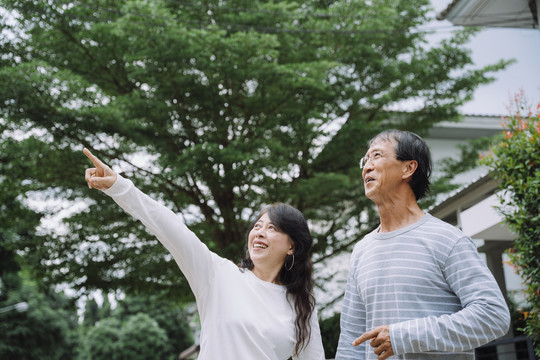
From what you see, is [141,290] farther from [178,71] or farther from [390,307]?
[390,307]

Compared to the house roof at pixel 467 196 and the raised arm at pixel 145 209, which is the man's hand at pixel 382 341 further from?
the house roof at pixel 467 196

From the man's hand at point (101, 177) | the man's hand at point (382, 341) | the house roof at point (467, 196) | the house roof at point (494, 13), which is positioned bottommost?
the man's hand at point (382, 341)

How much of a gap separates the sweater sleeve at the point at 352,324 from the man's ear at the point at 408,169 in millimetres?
380

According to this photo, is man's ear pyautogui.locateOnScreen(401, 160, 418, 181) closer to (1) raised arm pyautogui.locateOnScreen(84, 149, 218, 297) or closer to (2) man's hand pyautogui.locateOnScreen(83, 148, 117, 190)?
(1) raised arm pyautogui.locateOnScreen(84, 149, 218, 297)

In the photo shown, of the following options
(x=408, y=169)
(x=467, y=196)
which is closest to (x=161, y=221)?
(x=408, y=169)

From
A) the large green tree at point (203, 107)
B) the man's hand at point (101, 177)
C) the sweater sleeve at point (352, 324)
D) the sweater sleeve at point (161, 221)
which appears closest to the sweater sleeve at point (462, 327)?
the sweater sleeve at point (352, 324)

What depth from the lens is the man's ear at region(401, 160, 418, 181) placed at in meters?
2.22

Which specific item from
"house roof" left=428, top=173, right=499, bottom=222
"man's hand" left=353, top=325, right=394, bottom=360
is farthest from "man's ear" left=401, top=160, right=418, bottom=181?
"house roof" left=428, top=173, right=499, bottom=222

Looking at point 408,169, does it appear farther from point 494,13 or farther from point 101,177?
point 494,13

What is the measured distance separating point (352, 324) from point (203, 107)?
781 centimetres

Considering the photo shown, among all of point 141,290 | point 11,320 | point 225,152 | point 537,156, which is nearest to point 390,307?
point 537,156

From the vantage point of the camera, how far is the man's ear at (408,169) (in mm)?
2221

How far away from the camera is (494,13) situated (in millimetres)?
7008

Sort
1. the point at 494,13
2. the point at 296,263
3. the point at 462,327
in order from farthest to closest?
the point at 494,13
the point at 296,263
the point at 462,327
